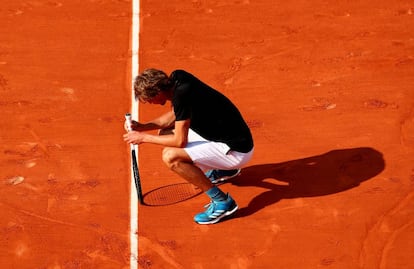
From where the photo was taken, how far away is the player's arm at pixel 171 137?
6.04 meters

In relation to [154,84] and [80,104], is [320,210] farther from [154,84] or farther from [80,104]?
[80,104]

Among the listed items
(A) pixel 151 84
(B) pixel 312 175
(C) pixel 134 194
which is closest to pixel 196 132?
(A) pixel 151 84

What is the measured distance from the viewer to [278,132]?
7680mm

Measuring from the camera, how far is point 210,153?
6.30 meters

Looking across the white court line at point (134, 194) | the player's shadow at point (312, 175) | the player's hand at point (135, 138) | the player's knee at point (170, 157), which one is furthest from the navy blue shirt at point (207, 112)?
the white court line at point (134, 194)

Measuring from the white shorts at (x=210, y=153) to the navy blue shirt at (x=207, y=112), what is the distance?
5 centimetres

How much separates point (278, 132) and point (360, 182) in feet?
3.80

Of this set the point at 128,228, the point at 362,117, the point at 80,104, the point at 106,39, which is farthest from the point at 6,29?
the point at 362,117

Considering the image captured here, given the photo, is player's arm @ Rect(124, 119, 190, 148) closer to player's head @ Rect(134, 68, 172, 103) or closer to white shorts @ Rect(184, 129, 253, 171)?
white shorts @ Rect(184, 129, 253, 171)

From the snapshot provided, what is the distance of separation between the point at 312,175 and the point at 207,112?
1.72m

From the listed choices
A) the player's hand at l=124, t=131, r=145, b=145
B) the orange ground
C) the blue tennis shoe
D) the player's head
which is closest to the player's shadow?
the orange ground

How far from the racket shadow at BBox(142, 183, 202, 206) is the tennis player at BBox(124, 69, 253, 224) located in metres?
0.38

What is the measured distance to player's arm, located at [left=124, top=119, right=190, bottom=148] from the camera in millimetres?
6039

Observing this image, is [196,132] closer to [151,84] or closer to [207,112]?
[207,112]
